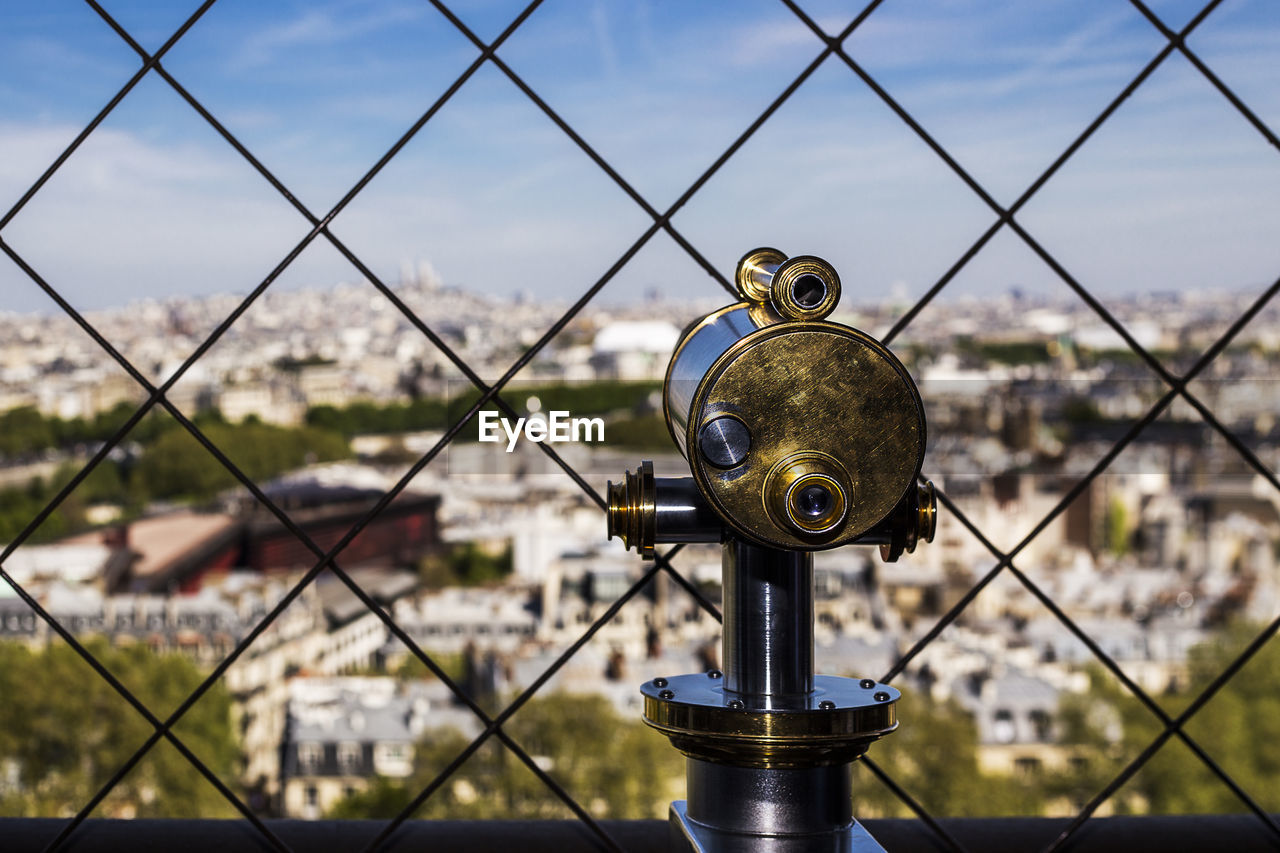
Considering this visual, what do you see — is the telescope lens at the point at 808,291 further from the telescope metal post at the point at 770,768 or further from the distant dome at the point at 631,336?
the distant dome at the point at 631,336

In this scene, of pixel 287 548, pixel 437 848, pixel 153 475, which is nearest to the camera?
pixel 437 848

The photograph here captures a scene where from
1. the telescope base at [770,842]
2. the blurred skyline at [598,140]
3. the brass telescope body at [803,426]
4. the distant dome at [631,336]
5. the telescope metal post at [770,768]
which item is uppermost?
the blurred skyline at [598,140]

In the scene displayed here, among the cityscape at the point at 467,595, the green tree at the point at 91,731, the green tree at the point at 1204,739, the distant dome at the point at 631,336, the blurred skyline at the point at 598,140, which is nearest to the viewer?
the distant dome at the point at 631,336

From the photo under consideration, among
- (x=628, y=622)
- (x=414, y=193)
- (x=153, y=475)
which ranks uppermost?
(x=414, y=193)

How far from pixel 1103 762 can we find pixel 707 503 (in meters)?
20.0

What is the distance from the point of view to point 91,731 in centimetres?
1812

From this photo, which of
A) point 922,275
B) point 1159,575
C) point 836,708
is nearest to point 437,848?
point 836,708

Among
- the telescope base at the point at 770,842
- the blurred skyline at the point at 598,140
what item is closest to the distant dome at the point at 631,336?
the blurred skyline at the point at 598,140

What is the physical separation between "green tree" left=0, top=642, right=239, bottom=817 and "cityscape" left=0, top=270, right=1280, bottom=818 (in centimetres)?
5

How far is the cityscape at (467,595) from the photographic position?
16.4m

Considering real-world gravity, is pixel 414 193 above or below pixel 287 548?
above

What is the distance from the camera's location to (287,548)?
19500 millimetres

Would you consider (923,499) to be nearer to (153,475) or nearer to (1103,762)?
(153,475)

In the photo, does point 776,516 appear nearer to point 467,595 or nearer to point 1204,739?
point 467,595
